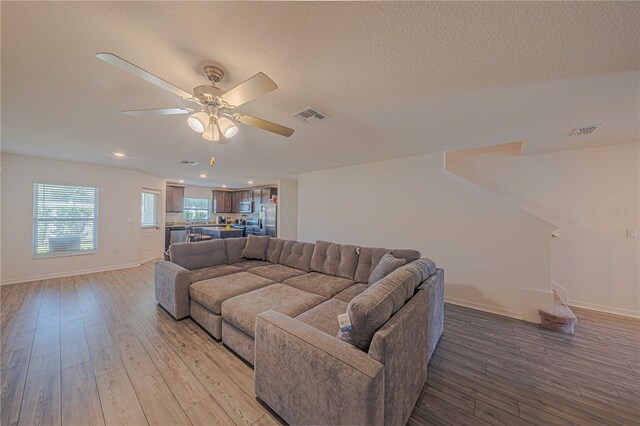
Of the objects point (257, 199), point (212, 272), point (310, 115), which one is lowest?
point (212, 272)

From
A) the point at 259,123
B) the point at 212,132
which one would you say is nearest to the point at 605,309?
the point at 259,123

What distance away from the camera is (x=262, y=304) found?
2111mm

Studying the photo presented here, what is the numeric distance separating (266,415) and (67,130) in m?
4.00

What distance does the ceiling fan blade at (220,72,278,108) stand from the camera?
4.30 feet

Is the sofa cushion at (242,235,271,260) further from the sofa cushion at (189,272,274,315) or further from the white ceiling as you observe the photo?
the white ceiling

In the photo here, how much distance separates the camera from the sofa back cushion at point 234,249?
3.71m

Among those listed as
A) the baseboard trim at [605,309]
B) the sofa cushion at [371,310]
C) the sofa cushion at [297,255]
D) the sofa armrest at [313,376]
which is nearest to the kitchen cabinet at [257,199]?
the sofa cushion at [297,255]

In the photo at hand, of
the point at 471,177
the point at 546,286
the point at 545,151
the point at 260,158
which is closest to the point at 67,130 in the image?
the point at 260,158

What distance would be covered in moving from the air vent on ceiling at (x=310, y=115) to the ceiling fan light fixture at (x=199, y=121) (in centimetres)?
90

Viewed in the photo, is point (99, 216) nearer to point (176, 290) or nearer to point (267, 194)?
point (176, 290)

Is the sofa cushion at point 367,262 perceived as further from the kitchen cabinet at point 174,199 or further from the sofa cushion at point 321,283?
the kitchen cabinet at point 174,199

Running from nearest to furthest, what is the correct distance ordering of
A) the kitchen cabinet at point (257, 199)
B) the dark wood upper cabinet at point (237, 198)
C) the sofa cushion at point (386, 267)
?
the sofa cushion at point (386, 267)
the dark wood upper cabinet at point (237, 198)
the kitchen cabinet at point (257, 199)

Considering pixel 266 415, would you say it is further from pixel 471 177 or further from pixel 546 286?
pixel 471 177

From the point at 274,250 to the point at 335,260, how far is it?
1.22 m
